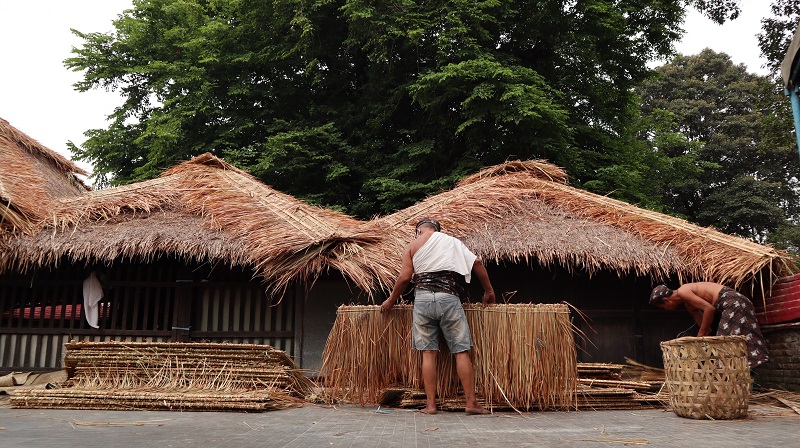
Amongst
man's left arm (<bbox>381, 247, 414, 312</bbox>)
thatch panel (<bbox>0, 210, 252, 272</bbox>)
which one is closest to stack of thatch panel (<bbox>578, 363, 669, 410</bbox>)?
man's left arm (<bbox>381, 247, 414, 312</bbox>)

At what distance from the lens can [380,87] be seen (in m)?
15.4

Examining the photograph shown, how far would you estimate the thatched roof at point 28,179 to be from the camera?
8.30 meters

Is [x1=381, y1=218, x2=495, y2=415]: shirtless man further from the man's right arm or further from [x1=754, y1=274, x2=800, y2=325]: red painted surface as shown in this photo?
[x1=754, y1=274, x2=800, y2=325]: red painted surface

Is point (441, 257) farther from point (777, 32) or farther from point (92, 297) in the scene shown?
point (777, 32)

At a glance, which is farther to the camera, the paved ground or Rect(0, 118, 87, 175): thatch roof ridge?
Rect(0, 118, 87, 175): thatch roof ridge

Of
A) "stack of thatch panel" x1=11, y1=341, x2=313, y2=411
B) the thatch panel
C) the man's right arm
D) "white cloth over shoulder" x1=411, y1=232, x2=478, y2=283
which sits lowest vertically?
"stack of thatch panel" x1=11, y1=341, x2=313, y2=411

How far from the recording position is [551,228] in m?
8.59

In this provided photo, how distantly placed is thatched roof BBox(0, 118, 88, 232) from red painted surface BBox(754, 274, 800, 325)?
9.67 meters

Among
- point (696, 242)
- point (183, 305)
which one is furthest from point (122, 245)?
point (696, 242)

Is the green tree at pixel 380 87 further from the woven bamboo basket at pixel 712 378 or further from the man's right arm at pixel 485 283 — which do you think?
the woven bamboo basket at pixel 712 378

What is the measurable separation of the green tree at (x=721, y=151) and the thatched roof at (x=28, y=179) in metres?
16.9

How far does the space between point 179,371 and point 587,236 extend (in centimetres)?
547

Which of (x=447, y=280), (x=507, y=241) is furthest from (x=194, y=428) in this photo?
(x=507, y=241)

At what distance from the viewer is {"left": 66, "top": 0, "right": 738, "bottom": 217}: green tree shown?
13.5m
